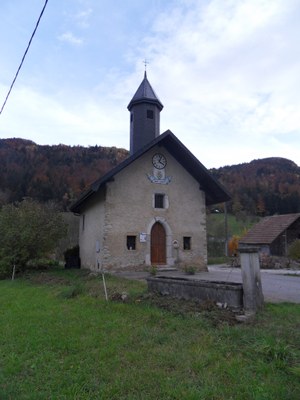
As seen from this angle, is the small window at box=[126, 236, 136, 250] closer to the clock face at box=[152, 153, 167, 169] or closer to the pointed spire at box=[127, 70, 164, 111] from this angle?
the clock face at box=[152, 153, 167, 169]

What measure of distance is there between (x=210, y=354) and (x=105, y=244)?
10352 millimetres

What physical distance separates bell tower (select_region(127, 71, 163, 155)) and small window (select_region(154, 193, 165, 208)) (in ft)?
9.67

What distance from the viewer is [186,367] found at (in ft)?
14.4

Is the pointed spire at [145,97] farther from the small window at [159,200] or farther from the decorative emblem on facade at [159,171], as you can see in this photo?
the small window at [159,200]

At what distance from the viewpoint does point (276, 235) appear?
27719mm

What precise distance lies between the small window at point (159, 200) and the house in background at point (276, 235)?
47.7ft

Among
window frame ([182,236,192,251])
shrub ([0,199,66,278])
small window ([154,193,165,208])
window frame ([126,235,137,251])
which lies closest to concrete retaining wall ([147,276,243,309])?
window frame ([126,235,137,251])

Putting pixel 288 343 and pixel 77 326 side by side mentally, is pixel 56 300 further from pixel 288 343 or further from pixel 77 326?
pixel 288 343

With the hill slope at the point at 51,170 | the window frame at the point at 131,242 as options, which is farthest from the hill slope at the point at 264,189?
the window frame at the point at 131,242

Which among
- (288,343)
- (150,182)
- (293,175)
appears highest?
(293,175)

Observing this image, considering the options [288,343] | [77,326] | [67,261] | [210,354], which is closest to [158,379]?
[210,354]

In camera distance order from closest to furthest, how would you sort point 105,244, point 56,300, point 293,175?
point 56,300 → point 105,244 → point 293,175

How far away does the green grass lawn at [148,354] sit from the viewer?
3.85m

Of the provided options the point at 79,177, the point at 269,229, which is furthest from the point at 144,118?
the point at 79,177
